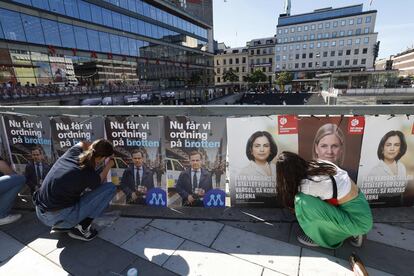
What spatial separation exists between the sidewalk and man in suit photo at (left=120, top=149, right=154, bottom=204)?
1.03 ft

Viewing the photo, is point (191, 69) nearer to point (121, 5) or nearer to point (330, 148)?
point (121, 5)

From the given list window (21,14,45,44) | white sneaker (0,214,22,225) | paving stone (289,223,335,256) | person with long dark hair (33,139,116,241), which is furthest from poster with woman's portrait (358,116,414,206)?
window (21,14,45,44)

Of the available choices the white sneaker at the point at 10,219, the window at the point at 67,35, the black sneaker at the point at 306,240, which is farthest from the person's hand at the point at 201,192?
the window at the point at 67,35

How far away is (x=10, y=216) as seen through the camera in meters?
3.41

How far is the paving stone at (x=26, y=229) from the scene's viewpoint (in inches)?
118

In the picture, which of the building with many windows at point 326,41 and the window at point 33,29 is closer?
the window at point 33,29

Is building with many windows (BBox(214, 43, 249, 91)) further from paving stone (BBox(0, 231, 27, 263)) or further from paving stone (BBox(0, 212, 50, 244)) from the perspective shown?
paving stone (BBox(0, 231, 27, 263))

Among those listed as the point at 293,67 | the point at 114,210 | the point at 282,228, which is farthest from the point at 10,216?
the point at 293,67

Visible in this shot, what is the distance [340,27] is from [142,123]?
285 ft

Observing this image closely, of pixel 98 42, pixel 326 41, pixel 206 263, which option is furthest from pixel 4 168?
pixel 326 41

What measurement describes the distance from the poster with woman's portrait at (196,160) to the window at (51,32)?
28536mm

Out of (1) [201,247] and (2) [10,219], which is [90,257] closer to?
(1) [201,247]

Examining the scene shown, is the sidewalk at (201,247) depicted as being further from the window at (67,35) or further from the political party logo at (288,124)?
the window at (67,35)

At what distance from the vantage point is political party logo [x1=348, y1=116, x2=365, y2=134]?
9.80 feet
